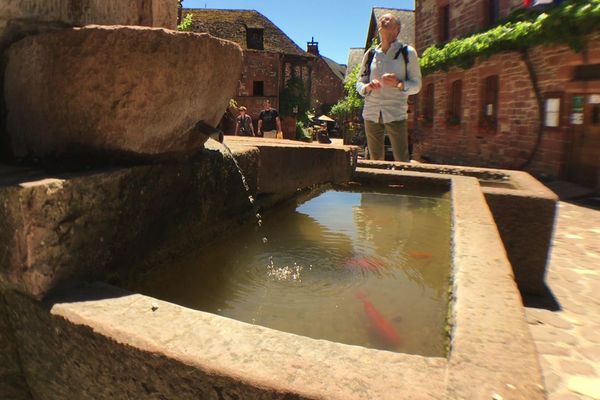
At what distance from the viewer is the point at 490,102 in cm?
1141

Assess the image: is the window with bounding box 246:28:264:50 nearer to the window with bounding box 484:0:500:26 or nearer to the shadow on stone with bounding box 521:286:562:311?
the window with bounding box 484:0:500:26

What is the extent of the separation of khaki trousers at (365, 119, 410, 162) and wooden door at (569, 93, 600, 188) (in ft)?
14.0

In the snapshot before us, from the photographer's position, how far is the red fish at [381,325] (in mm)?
1531

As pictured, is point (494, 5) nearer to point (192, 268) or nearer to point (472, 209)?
point (472, 209)

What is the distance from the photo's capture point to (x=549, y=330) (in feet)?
9.25

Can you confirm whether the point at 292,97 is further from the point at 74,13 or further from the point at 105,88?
the point at 105,88

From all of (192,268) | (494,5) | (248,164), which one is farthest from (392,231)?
(494,5)

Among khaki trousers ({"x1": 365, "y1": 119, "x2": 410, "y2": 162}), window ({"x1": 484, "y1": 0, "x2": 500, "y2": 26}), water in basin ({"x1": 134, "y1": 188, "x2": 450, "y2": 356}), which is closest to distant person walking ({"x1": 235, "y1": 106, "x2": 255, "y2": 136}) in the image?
khaki trousers ({"x1": 365, "y1": 119, "x2": 410, "y2": 162})

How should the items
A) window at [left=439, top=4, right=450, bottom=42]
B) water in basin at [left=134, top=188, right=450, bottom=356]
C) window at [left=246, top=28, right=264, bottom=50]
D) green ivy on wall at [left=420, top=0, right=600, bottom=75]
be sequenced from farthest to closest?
window at [left=246, top=28, right=264, bottom=50], window at [left=439, top=4, right=450, bottom=42], green ivy on wall at [left=420, top=0, right=600, bottom=75], water in basin at [left=134, top=188, right=450, bottom=356]

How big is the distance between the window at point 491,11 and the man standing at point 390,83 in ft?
26.3

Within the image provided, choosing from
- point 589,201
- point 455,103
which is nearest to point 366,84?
point 589,201

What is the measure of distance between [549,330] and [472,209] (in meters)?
1.17

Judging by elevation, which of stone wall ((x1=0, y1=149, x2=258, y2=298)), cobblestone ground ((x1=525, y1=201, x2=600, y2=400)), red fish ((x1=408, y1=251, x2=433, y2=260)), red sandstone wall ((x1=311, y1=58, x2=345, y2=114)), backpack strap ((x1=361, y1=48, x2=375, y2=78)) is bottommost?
cobblestone ground ((x1=525, y1=201, x2=600, y2=400))

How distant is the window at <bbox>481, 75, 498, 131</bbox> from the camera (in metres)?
11.0
